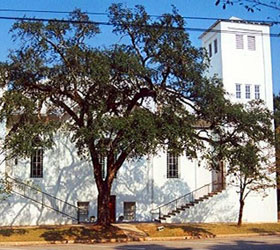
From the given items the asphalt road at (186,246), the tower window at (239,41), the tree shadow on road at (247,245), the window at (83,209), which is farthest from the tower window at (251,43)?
the tree shadow on road at (247,245)

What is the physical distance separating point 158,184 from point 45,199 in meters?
7.67

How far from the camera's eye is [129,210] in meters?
32.3

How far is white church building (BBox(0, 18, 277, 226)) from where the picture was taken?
30391 millimetres

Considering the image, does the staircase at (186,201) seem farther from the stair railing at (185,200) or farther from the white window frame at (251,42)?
the white window frame at (251,42)

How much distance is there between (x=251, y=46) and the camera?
34.6m

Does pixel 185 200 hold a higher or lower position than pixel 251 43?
lower

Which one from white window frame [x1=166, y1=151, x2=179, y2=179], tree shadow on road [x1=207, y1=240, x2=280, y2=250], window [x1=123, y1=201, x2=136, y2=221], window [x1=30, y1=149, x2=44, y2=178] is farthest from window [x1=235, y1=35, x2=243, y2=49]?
tree shadow on road [x1=207, y1=240, x2=280, y2=250]

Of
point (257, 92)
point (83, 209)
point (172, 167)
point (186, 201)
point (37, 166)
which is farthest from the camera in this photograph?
point (257, 92)

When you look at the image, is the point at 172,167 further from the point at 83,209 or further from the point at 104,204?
the point at 104,204

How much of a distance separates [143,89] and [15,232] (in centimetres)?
991

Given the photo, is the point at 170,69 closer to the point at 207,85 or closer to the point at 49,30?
the point at 207,85

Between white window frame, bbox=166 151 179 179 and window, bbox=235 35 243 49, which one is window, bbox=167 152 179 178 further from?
window, bbox=235 35 243 49

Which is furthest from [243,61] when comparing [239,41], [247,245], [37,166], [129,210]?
[247,245]

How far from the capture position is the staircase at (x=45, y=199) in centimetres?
2992
